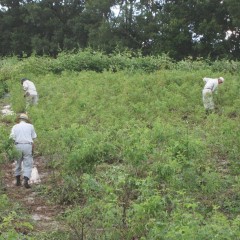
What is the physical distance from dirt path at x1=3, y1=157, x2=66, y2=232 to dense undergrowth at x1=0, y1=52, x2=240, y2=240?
20 cm

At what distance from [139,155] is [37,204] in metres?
2.03

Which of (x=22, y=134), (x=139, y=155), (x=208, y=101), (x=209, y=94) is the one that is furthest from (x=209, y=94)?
(x=139, y=155)

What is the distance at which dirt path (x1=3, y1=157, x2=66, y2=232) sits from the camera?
7.28m

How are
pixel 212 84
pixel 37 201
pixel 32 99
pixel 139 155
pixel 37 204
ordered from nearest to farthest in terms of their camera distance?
pixel 139 155 < pixel 37 204 < pixel 37 201 < pixel 212 84 < pixel 32 99

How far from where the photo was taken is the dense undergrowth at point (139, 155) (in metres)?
6.09

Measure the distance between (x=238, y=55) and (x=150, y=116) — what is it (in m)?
25.5

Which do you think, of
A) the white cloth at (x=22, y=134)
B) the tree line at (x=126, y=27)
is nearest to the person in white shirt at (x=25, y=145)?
the white cloth at (x=22, y=134)

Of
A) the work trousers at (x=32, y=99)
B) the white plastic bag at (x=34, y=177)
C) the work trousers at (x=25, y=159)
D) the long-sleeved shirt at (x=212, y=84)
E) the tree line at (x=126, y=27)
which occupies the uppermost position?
the tree line at (x=126, y=27)

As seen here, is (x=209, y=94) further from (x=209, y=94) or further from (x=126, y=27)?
(x=126, y=27)

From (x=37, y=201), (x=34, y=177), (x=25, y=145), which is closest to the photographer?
(x=37, y=201)

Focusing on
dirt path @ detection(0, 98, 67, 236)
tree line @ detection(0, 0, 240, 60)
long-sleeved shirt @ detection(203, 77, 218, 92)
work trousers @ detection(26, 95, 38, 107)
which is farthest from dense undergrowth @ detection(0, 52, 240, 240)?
tree line @ detection(0, 0, 240, 60)

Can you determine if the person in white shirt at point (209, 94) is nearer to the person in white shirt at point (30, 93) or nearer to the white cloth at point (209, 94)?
the white cloth at point (209, 94)

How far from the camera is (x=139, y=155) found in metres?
7.63

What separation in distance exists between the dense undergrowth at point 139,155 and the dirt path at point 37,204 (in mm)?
202
